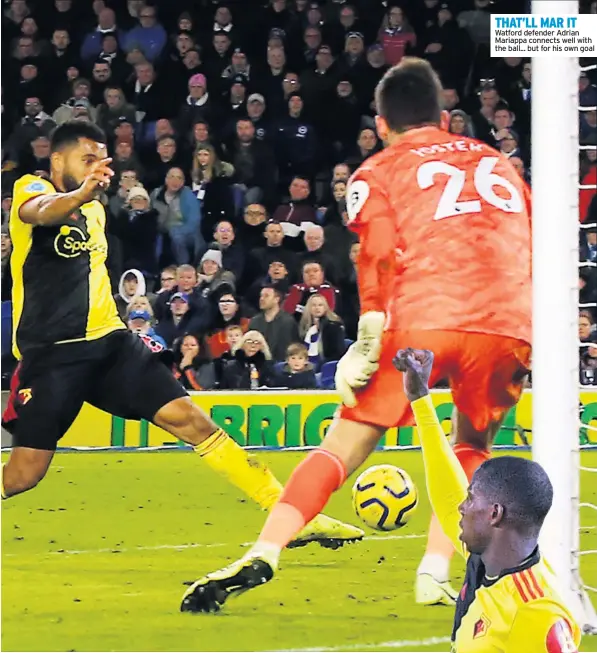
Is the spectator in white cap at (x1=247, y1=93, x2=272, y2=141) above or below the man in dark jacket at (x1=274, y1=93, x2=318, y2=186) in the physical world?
above

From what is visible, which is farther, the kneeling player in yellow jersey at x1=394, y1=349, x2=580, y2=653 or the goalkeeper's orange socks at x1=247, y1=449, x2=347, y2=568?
the goalkeeper's orange socks at x1=247, y1=449, x2=347, y2=568

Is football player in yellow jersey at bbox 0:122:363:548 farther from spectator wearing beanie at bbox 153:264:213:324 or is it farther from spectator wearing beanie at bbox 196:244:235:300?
spectator wearing beanie at bbox 196:244:235:300

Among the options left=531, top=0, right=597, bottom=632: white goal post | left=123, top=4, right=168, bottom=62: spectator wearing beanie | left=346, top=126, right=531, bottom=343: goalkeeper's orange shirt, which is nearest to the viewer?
left=531, top=0, right=597, bottom=632: white goal post

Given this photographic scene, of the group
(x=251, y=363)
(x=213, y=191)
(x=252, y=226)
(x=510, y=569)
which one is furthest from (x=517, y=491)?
(x=213, y=191)

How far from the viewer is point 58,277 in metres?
4.08

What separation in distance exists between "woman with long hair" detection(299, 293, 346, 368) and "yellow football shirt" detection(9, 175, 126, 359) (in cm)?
58

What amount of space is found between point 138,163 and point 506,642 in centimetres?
252

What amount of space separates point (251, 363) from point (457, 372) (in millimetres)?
642

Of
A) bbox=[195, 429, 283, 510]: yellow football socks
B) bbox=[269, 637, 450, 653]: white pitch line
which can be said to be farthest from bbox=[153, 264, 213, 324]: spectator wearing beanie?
bbox=[269, 637, 450, 653]: white pitch line

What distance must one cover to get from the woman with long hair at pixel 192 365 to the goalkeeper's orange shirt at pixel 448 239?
0.54 metres

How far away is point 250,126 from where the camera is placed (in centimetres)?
427

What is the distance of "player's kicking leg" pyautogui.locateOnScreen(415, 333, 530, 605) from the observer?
13.1 ft

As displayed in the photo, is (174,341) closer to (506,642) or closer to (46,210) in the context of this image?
(46,210)

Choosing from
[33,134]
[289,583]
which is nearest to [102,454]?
[289,583]
